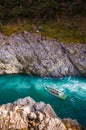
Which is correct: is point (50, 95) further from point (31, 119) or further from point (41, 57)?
point (31, 119)

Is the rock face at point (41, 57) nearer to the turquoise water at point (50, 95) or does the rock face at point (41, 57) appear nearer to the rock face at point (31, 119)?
the turquoise water at point (50, 95)

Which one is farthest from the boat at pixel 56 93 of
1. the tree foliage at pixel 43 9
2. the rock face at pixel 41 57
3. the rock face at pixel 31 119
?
the tree foliage at pixel 43 9

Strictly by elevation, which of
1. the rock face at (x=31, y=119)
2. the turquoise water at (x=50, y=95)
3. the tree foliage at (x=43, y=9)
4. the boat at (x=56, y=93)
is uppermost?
the tree foliage at (x=43, y=9)

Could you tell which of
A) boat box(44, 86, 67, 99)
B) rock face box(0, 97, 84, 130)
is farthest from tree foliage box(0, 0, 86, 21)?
rock face box(0, 97, 84, 130)

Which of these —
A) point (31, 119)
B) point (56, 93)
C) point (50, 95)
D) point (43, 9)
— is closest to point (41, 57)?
point (50, 95)

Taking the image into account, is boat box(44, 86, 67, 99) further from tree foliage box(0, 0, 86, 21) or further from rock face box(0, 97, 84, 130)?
tree foliage box(0, 0, 86, 21)

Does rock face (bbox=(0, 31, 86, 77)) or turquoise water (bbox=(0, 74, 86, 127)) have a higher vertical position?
rock face (bbox=(0, 31, 86, 77))

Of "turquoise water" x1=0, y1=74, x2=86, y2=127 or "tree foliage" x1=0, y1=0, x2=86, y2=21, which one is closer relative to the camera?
"turquoise water" x1=0, y1=74, x2=86, y2=127
